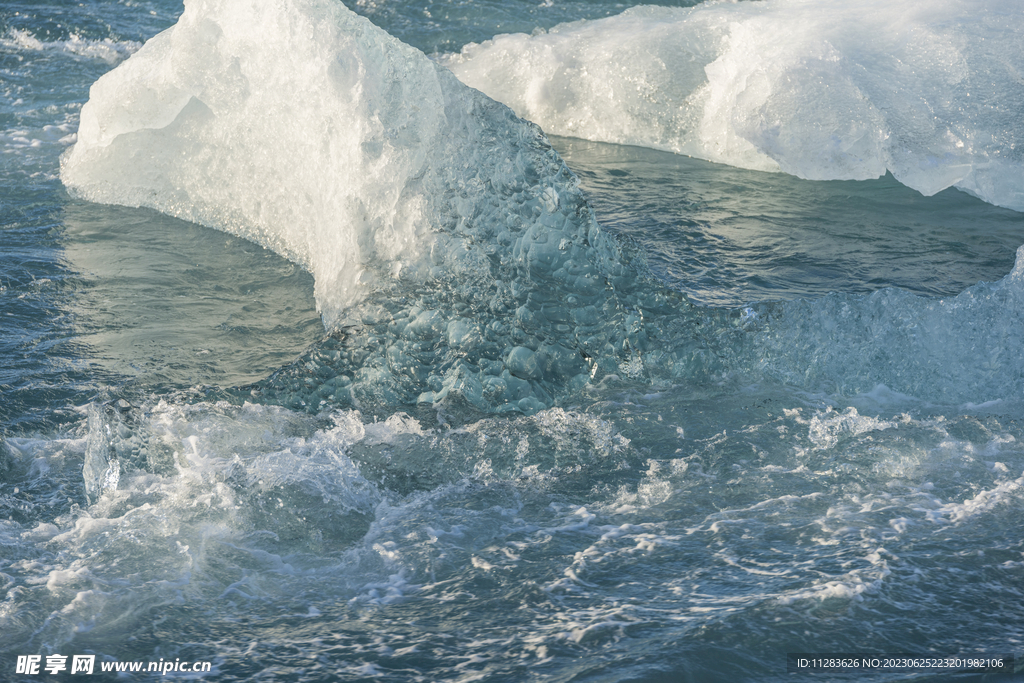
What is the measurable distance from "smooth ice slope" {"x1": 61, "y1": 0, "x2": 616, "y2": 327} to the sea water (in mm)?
21

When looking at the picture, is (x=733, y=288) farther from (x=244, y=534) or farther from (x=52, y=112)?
(x=52, y=112)

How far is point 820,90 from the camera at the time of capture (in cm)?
610

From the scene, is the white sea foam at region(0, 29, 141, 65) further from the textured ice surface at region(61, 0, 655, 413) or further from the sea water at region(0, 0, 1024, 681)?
the textured ice surface at region(61, 0, 655, 413)

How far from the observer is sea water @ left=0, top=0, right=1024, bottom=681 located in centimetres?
286

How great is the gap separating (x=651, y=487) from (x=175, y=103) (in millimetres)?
3985

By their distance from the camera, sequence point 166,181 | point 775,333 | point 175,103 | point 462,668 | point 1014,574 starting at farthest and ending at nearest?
point 166,181, point 175,103, point 775,333, point 1014,574, point 462,668

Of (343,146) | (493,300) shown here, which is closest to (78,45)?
(343,146)

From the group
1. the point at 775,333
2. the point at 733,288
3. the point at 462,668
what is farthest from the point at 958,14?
the point at 462,668

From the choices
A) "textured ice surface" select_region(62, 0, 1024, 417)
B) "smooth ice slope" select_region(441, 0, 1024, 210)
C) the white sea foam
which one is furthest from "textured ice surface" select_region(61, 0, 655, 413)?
the white sea foam

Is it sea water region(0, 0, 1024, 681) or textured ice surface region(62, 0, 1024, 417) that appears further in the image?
textured ice surface region(62, 0, 1024, 417)

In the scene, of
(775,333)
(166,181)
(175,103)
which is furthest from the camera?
(166,181)

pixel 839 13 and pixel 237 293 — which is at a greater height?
pixel 839 13

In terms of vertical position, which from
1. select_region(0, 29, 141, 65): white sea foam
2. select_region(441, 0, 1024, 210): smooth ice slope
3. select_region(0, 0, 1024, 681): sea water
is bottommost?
select_region(0, 0, 1024, 681): sea water

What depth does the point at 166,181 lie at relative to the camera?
6.07 m
